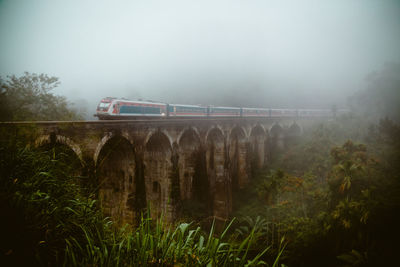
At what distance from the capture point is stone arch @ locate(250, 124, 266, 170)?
86.6 ft

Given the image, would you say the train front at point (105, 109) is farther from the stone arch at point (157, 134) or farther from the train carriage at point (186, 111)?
the train carriage at point (186, 111)

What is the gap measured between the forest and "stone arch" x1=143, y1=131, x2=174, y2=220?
11.0 ft

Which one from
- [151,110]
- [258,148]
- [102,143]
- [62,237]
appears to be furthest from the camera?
[258,148]

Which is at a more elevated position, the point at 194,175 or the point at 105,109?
the point at 105,109

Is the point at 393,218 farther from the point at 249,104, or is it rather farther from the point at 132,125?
the point at 249,104

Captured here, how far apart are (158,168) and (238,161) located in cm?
1205

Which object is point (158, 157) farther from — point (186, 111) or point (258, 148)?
point (258, 148)

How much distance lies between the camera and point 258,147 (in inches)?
1070

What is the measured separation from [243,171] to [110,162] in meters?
15.2

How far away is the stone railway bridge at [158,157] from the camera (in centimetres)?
819

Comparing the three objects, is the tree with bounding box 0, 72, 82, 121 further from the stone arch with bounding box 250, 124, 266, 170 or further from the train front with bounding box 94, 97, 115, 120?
the stone arch with bounding box 250, 124, 266, 170

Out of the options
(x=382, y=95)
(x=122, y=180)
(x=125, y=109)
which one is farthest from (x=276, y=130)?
(x=122, y=180)

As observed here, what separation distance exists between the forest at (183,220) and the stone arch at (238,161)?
5.63 ft

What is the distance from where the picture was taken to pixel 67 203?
281cm
